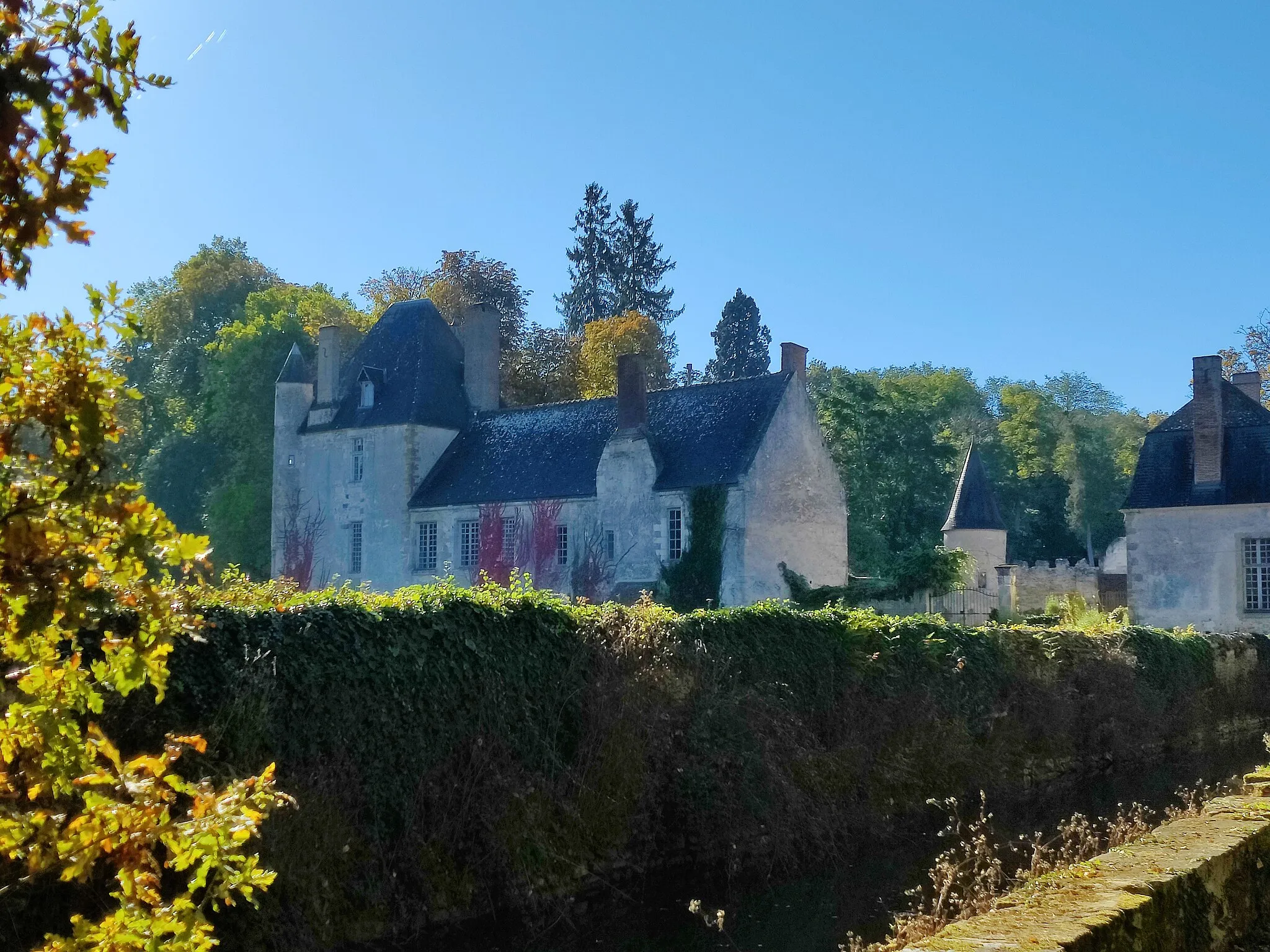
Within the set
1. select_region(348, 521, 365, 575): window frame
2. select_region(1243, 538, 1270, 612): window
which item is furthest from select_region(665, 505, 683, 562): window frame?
select_region(1243, 538, 1270, 612): window

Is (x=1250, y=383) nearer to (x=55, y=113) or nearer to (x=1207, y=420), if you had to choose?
(x=1207, y=420)

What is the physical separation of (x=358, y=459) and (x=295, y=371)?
4867 mm

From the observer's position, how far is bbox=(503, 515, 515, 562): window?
3666cm

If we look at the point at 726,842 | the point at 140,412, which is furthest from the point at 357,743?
the point at 140,412

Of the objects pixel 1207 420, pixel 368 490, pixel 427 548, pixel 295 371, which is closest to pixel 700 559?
pixel 427 548

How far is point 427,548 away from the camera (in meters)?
39.2

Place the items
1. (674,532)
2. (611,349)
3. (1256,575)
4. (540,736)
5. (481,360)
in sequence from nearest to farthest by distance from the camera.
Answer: (540,736), (1256,575), (674,532), (481,360), (611,349)

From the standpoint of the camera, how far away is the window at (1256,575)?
109ft

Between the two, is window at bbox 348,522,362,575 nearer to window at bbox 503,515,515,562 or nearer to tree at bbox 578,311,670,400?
window at bbox 503,515,515,562

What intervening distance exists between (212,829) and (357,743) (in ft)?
23.8

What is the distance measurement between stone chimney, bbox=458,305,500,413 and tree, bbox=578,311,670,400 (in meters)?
10.2

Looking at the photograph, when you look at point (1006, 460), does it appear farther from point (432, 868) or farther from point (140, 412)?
point (432, 868)

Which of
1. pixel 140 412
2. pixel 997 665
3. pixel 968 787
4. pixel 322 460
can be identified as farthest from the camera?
pixel 140 412

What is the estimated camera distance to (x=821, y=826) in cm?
1333
